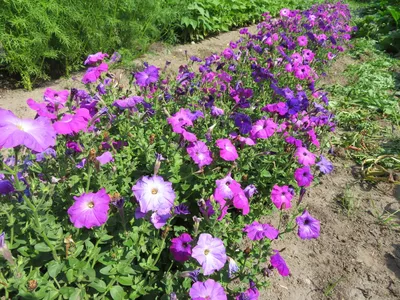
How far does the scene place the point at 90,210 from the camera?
1354 millimetres

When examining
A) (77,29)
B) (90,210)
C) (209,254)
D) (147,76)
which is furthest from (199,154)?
(77,29)

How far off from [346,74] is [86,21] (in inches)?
172

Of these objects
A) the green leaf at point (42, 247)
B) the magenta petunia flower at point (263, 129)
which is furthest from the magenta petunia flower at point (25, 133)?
the magenta petunia flower at point (263, 129)

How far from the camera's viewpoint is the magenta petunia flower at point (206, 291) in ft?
4.33

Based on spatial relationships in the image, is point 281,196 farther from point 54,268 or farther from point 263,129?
point 54,268

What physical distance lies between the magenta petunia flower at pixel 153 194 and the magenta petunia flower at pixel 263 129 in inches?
33.6

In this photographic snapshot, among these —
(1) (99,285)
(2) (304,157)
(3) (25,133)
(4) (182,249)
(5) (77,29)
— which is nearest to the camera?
(3) (25,133)

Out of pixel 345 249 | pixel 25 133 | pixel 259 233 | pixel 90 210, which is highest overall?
pixel 25 133

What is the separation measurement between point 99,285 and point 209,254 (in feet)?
1.75

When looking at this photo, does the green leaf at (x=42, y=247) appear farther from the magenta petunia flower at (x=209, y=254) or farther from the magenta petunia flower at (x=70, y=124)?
the magenta petunia flower at (x=209, y=254)

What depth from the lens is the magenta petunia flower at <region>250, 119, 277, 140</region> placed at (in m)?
2.05

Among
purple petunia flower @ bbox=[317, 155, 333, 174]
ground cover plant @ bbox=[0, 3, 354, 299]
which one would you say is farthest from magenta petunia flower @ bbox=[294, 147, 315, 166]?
purple petunia flower @ bbox=[317, 155, 333, 174]

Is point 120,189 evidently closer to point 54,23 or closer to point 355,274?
point 355,274

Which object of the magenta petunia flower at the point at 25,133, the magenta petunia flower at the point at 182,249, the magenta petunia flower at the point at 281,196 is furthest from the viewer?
the magenta petunia flower at the point at 281,196
